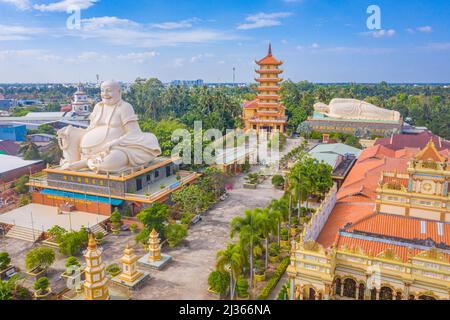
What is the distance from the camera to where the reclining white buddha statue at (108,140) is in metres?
23.4

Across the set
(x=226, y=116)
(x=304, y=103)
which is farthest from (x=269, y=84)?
(x=304, y=103)

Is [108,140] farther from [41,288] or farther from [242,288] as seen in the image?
[242,288]

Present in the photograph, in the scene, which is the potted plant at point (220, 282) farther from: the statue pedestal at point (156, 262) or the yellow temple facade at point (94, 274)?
the yellow temple facade at point (94, 274)

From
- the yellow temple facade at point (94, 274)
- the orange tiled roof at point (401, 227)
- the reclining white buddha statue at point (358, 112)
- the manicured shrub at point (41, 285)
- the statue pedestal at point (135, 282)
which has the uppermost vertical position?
the reclining white buddha statue at point (358, 112)

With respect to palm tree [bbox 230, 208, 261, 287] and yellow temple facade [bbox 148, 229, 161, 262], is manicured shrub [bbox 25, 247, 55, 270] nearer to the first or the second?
yellow temple facade [bbox 148, 229, 161, 262]

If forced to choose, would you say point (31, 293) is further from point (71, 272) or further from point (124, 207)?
point (124, 207)

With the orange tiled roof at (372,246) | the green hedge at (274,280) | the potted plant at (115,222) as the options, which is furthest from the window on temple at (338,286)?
the potted plant at (115,222)

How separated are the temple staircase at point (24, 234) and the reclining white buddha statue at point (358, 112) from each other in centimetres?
4085

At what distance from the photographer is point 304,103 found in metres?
58.9

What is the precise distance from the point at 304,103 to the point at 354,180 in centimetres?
3795

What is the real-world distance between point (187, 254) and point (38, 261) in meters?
6.71

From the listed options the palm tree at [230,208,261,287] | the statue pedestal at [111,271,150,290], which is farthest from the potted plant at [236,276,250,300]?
the statue pedestal at [111,271,150,290]

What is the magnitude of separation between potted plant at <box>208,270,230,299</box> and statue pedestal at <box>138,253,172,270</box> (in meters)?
3.26

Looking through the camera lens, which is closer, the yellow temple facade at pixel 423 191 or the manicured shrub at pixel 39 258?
the yellow temple facade at pixel 423 191
